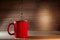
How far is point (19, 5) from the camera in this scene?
1503mm

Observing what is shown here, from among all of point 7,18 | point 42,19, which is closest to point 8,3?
point 7,18

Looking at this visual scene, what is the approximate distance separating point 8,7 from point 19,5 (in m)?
0.11

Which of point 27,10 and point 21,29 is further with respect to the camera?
point 27,10

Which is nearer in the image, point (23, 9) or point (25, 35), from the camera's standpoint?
point (25, 35)

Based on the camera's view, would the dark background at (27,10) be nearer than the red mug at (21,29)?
No

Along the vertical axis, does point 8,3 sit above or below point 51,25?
above

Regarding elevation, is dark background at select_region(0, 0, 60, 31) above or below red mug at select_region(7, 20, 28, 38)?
above

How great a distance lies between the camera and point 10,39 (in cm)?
100

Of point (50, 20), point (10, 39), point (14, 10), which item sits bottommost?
point (10, 39)

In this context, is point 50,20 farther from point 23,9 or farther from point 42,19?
point 23,9

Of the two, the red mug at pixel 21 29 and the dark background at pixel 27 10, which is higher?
the dark background at pixel 27 10

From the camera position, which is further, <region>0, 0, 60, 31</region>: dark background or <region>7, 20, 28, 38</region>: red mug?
<region>0, 0, 60, 31</region>: dark background

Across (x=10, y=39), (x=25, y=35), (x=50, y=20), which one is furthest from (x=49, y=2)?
(x=10, y=39)

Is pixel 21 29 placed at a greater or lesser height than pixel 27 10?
lesser
